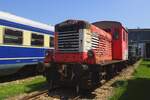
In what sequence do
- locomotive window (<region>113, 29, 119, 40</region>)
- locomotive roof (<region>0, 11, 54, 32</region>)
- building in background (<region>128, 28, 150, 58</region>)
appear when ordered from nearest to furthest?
1. locomotive roof (<region>0, 11, 54, 32</region>)
2. locomotive window (<region>113, 29, 119, 40</region>)
3. building in background (<region>128, 28, 150, 58</region>)

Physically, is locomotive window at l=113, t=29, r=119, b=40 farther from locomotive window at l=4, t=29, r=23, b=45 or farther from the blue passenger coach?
locomotive window at l=4, t=29, r=23, b=45

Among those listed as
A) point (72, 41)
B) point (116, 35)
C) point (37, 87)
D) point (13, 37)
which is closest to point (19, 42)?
point (13, 37)

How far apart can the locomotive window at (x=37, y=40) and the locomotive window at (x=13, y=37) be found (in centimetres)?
136

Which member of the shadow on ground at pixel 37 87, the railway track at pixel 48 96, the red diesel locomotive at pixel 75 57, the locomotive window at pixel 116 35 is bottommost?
the railway track at pixel 48 96

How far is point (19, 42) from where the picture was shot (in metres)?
15.0

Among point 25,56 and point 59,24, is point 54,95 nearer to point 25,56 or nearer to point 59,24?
point 59,24

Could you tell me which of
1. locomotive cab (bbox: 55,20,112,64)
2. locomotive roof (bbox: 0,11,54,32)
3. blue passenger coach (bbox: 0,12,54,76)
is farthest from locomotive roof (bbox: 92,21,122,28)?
locomotive cab (bbox: 55,20,112,64)

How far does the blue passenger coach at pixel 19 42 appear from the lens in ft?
44.9

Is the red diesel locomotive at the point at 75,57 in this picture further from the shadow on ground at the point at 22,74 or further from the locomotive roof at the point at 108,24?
the shadow on ground at the point at 22,74

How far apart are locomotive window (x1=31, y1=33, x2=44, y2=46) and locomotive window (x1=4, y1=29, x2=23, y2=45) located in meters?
1.36

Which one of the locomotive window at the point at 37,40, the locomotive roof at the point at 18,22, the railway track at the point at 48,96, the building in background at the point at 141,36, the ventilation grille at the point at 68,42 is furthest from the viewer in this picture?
the building in background at the point at 141,36

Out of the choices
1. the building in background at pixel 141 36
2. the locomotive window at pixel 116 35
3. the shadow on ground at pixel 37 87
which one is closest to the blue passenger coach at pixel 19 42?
the shadow on ground at pixel 37 87

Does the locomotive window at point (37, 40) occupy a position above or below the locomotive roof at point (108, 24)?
below

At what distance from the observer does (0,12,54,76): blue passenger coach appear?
44.9 feet
